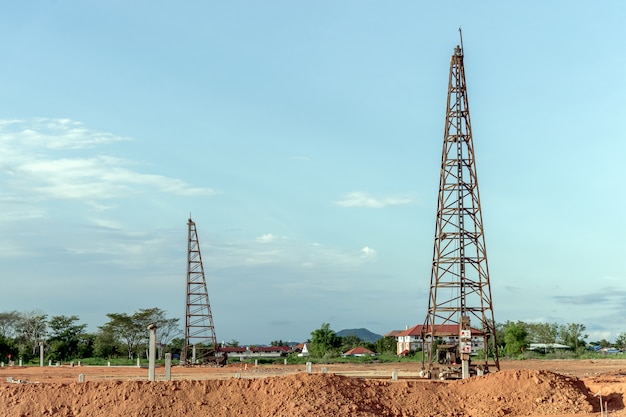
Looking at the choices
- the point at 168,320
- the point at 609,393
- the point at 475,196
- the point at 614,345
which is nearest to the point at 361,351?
the point at 168,320

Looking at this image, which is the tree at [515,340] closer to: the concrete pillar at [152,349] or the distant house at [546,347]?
the distant house at [546,347]

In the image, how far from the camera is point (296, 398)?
2836cm

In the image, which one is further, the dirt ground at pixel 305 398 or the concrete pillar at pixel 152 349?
the concrete pillar at pixel 152 349

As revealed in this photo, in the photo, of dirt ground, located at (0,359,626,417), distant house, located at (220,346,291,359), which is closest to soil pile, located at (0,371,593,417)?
dirt ground, located at (0,359,626,417)

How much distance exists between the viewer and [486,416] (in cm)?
2978

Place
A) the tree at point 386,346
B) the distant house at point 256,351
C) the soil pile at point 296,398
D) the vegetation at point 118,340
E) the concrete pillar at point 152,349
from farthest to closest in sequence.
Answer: the distant house at point 256,351, the tree at point 386,346, the vegetation at point 118,340, the concrete pillar at point 152,349, the soil pile at point 296,398

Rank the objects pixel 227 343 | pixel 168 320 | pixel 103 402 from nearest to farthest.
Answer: pixel 103 402 < pixel 168 320 < pixel 227 343

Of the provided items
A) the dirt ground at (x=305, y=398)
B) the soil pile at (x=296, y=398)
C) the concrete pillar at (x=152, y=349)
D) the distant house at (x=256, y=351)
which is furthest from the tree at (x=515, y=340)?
the concrete pillar at (x=152, y=349)

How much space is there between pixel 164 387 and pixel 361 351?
10113 centimetres

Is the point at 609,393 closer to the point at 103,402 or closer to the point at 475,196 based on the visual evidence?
the point at 475,196

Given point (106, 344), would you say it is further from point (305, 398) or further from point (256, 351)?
point (305, 398)

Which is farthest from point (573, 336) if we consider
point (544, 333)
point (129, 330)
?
point (129, 330)

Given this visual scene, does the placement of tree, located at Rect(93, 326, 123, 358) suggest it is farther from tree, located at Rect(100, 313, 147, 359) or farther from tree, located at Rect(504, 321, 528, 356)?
tree, located at Rect(504, 321, 528, 356)

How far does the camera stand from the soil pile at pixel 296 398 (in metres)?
27.8
